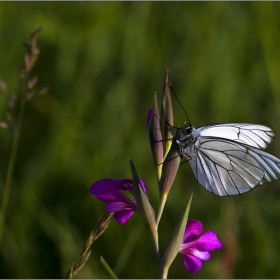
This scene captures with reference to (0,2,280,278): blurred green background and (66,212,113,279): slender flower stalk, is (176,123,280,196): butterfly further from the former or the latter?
(0,2,280,278): blurred green background

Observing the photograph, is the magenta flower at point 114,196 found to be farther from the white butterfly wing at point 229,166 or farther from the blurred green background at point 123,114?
the blurred green background at point 123,114

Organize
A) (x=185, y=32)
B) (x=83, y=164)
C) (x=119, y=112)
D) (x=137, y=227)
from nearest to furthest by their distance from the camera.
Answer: (x=137, y=227), (x=83, y=164), (x=119, y=112), (x=185, y=32)

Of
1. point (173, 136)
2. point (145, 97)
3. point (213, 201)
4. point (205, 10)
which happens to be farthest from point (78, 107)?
point (173, 136)

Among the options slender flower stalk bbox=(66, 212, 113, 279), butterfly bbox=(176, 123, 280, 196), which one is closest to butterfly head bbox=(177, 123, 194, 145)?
butterfly bbox=(176, 123, 280, 196)

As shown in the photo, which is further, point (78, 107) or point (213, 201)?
point (78, 107)

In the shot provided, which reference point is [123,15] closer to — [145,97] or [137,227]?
[145,97]

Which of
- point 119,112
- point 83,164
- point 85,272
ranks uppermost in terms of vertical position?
point 119,112

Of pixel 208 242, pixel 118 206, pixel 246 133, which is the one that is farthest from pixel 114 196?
pixel 246 133
